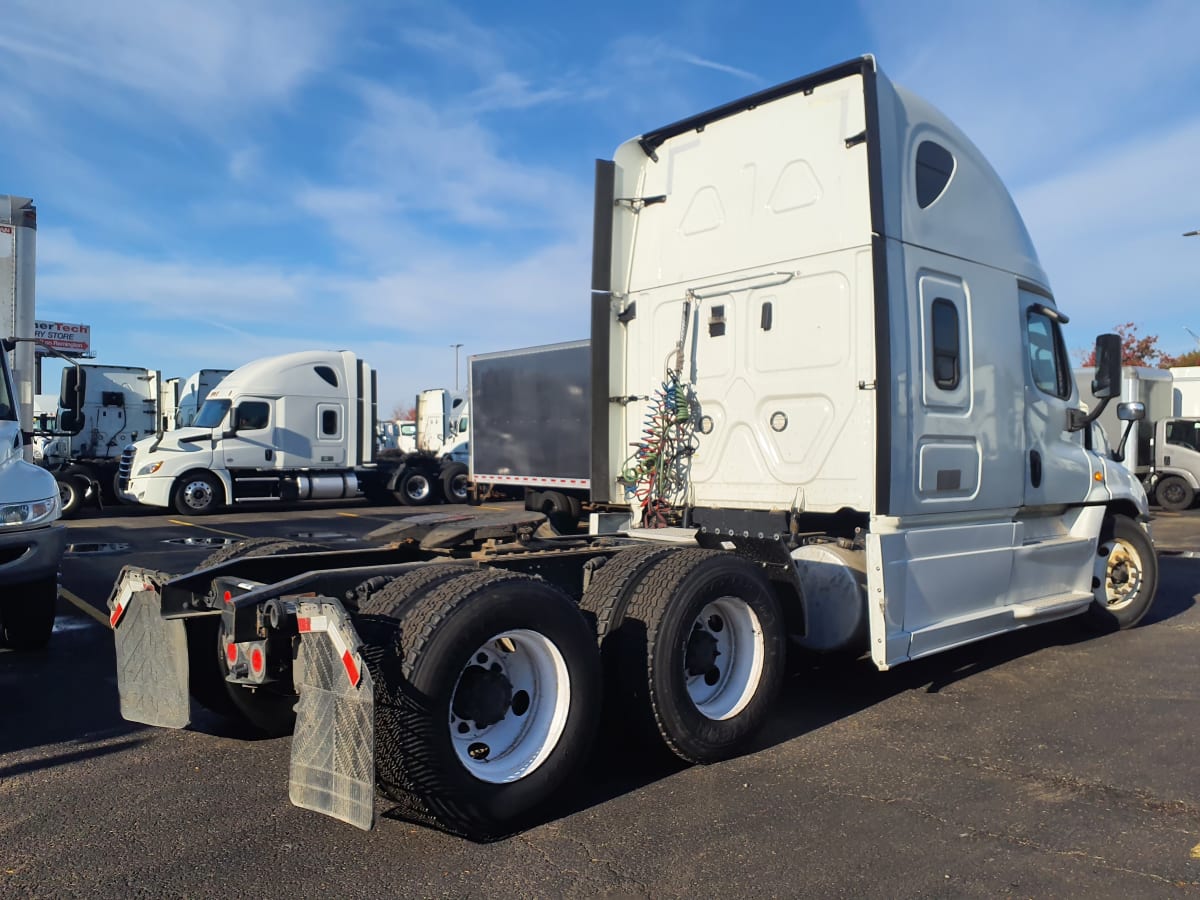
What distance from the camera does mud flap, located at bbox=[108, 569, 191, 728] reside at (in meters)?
4.12

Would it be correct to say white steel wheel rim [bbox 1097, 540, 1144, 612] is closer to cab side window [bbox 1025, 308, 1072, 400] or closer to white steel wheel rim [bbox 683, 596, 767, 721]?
cab side window [bbox 1025, 308, 1072, 400]

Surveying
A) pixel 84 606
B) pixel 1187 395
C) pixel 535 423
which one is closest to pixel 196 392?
pixel 535 423

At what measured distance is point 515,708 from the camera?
4082 millimetres

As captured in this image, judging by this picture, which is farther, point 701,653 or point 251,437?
point 251,437

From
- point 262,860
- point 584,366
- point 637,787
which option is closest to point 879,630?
point 637,787

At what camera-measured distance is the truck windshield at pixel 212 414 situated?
65.6 feet

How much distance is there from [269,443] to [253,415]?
67cm

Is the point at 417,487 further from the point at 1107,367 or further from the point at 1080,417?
the point at 1107,367

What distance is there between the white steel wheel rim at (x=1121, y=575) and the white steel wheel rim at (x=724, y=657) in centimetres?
439

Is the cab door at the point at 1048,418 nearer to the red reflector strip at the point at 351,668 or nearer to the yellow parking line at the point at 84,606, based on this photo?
the red reflector strip at the point at 351,668

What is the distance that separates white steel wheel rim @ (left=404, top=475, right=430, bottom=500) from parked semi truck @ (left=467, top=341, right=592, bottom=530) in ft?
21.1

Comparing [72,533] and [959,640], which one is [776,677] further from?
[72,533]

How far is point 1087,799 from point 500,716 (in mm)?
2618

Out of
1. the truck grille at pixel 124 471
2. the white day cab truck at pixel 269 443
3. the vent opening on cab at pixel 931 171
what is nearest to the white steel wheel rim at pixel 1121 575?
the vent opening on cab at pixel 931 171
